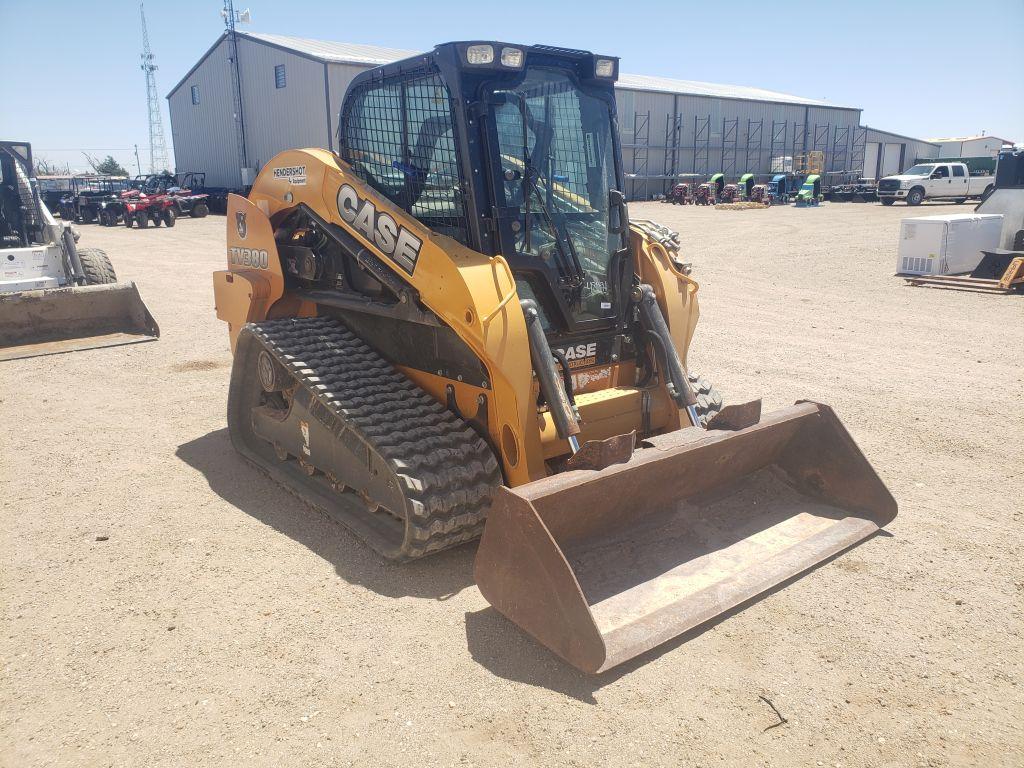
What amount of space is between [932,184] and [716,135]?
15098 millimetres

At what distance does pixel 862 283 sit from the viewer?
13.6 meters

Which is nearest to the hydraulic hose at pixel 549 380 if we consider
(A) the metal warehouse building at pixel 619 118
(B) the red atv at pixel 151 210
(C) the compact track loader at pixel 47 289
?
(C) the compact track loader at pixel 47 289

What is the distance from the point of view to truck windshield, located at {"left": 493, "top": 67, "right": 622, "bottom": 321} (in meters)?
4.27

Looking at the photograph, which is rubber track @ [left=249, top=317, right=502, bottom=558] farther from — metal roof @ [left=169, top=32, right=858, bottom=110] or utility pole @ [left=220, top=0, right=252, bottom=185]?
utility pole @ [left=220, top=0, right=252, bottom=185]

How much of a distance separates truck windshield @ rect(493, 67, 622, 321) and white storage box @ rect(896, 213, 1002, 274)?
38.2 feet

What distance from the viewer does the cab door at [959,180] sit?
35.1 metres

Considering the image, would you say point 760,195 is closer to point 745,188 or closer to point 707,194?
point 745,188

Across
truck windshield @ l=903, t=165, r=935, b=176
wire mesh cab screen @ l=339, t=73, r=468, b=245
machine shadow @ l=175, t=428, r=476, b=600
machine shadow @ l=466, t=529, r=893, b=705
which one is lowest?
machine shadow @ l=466, t=529, r=893, b=705

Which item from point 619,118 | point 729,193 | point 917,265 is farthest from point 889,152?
point 917,265

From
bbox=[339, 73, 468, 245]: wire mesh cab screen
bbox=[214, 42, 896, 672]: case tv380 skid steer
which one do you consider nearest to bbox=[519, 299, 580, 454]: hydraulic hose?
bbox=[214, 42, 896, 672]: case tv380 skid steer

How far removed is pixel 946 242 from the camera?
46.0 ft

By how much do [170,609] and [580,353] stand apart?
251cm

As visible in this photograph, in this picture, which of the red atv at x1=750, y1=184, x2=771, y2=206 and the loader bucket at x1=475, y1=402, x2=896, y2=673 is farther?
the red atv at x1=750, y1=184, x2=771, y2=206

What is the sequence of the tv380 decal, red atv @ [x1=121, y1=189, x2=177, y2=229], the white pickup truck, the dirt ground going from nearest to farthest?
the dirt ground, the tv380 decal, red atv @ [x1=121, y1=189, x2=177, y2=229], the white pickup truck
